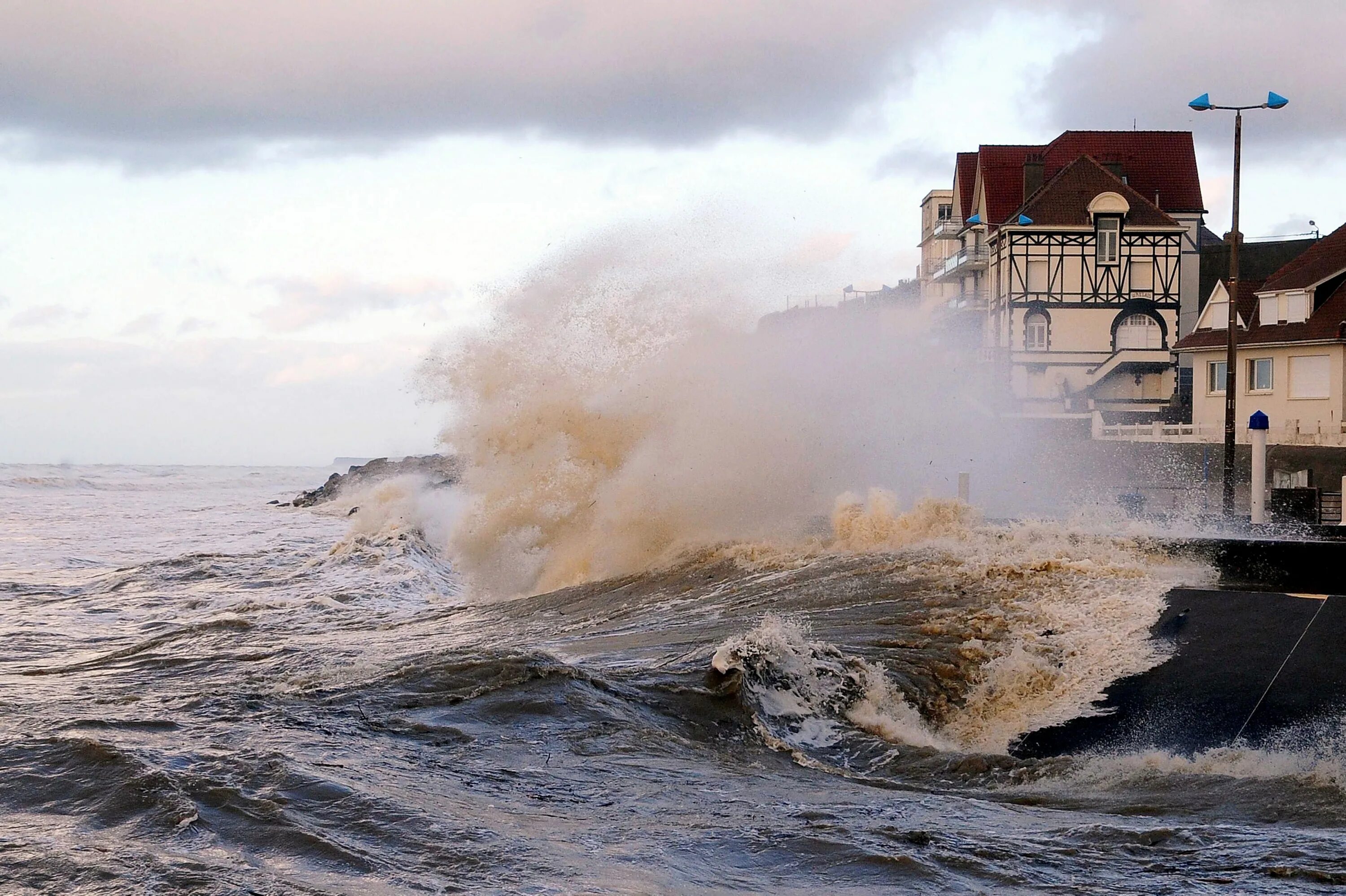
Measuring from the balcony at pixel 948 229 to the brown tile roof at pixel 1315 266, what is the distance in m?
20.7

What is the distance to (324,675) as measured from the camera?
957cm

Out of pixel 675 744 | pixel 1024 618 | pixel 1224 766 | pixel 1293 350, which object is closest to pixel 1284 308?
pixel 1293 350

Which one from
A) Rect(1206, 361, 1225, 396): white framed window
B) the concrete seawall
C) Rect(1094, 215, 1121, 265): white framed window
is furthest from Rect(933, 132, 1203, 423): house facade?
the concrete seawall

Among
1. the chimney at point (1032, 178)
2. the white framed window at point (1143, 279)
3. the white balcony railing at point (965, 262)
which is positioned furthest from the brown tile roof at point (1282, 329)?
the white balcony railing at point (965, 262)

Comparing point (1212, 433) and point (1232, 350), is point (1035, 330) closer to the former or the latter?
point (1212, 433)

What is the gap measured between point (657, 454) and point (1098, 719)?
9.94 metres

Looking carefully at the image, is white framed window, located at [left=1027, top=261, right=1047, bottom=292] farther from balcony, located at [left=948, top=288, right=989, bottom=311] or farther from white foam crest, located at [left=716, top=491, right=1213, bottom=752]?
white foam crest, located at [left=716, top=491, right=1213, bottom=752]

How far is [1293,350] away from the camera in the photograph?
30.2 m

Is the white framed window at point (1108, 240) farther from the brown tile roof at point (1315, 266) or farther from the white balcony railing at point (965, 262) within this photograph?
the brown tile roof at point (1315, 266)

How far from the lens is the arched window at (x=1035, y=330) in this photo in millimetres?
44562

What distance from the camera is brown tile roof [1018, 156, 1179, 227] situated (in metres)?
44.9

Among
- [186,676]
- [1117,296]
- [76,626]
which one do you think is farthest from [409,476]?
[186,676]

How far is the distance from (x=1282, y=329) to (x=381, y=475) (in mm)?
39799

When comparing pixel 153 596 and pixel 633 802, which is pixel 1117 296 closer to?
pixel 153 596
